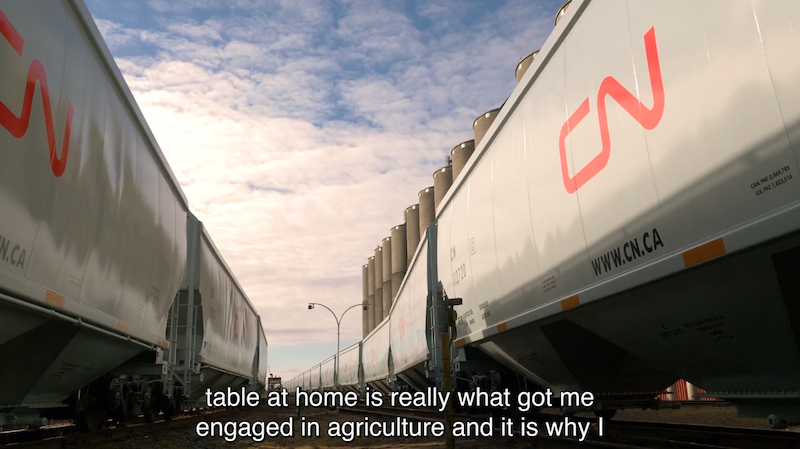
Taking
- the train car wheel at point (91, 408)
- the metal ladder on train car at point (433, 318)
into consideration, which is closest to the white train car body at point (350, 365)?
the metal ladder on train car at point (433, 318)

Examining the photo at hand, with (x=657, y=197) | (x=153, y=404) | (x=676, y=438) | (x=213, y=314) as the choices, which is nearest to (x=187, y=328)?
(x=153, y=404)

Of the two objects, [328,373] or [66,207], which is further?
[328,373]

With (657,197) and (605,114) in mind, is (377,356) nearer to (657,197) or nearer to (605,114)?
(605,114)

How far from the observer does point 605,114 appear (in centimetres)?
557

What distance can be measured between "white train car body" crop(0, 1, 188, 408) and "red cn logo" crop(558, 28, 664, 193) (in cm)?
515

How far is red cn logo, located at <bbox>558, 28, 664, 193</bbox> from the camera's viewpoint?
15.5 feet

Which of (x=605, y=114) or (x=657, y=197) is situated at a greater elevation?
(x=605, y=114)

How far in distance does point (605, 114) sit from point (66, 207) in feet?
18.0

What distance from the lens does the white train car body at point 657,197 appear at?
3.79 metres

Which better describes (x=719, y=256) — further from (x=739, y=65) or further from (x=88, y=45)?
(x=88, y=45)

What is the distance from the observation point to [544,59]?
23.8 ft

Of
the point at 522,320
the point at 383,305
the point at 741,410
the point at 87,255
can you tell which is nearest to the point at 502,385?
the point at 522,320

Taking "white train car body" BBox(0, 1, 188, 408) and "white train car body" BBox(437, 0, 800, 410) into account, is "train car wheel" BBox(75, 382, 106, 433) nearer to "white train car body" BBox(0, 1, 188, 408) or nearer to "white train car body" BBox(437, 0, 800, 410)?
"white train car body" BBox(0, 1, 188, 408)

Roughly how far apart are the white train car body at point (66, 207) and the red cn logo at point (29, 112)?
1cm
